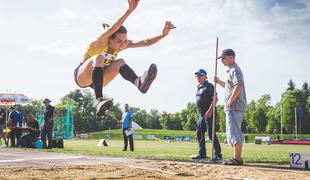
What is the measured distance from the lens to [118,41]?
20.1 feet

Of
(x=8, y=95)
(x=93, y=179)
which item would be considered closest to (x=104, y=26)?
(x=93, y=179)

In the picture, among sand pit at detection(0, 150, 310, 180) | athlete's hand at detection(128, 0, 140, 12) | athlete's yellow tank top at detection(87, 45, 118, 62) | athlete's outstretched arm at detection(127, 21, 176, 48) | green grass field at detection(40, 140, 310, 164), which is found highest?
athlete's hand at detection(128, 0, 140, 12)

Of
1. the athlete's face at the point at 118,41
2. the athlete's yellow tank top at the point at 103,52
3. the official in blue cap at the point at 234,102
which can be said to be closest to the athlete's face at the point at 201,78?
the official in blue cap at the point at 234,102

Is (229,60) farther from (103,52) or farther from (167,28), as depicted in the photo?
(103,52)

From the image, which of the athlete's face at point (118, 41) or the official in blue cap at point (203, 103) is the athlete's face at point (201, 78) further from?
the athlete's face at point (118, 41)

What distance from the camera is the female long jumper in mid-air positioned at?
581cm

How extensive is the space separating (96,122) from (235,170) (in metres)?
2.78

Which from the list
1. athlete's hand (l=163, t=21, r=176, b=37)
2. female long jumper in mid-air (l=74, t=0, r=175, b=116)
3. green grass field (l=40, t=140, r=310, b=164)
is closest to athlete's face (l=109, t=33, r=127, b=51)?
female long jumper in mid-air (l=74, t=0, r=175, b=116)

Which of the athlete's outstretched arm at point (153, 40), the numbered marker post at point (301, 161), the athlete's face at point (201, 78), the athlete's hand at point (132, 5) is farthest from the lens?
the athlete's face at point (201, 78)

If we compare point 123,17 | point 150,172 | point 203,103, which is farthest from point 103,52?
point 203,103

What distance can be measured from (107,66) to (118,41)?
0.43 m

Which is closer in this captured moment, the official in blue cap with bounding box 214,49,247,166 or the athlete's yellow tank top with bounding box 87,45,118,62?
the athlete's yellow tank top with bounding box 87,45,118,62

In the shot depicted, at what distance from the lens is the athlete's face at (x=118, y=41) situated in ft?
19.9

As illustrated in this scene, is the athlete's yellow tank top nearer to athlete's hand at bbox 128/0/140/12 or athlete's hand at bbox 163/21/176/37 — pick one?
athlete's hand at bbox 128/0/140/12
